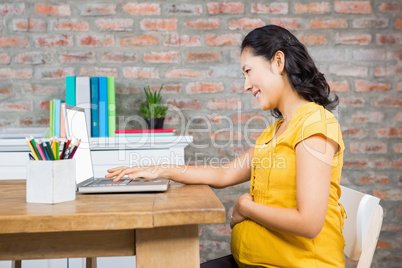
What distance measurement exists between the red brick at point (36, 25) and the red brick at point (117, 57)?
0.40 metres

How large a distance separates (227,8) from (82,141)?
4.73ft

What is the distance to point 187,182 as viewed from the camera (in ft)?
4.17

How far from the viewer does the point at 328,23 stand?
2.42 metres

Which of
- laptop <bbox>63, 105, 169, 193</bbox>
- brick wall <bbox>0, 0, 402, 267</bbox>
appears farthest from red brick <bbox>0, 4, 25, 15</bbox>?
laptop <bbox>63, 105, 169, 193</bbox>

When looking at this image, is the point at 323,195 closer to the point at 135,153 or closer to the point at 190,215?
the point at 190,215

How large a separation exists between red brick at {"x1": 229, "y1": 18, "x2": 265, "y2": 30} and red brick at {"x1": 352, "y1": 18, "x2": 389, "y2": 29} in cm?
59

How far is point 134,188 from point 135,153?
894mm

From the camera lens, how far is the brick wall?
7.66 feet

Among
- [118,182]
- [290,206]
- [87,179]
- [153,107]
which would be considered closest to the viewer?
[290,206]

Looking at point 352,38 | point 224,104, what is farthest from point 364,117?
point 224,104

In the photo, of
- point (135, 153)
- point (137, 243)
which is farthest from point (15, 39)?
point (137, 243)

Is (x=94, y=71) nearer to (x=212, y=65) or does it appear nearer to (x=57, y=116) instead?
(x=57, y=116)

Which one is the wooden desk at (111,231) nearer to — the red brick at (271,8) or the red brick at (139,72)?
the red brick at (139,72)

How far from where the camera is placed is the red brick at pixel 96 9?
234cm
